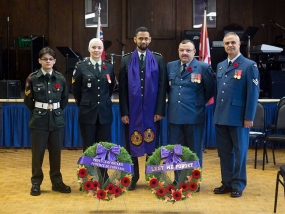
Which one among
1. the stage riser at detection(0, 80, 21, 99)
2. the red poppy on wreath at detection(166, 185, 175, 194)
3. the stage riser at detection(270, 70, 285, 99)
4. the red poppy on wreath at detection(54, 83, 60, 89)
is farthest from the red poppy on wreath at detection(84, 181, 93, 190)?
the stage riser at detection(270, 70, 285, 99)

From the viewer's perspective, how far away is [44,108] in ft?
19.0

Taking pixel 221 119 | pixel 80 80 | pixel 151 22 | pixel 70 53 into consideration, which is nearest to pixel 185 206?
pixel 221 119

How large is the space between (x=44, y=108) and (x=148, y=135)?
108cm

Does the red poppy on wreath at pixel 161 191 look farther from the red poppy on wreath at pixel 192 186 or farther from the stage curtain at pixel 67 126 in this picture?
the stage curtain at pixel 67 126

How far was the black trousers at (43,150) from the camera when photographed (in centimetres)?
584

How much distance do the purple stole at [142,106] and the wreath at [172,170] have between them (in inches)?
33.1

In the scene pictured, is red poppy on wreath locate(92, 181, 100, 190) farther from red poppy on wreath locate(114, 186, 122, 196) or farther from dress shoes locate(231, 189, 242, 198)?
dress shoes locate(231, 189, 242, 198)

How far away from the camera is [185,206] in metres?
5.38

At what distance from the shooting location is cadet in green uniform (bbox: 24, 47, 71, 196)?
5770 millimetres

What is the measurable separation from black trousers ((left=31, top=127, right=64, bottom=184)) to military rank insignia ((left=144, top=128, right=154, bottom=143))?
86 centimetres

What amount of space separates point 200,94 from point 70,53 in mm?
6487

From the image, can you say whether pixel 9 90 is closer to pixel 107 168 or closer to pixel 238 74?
pixel 107 168

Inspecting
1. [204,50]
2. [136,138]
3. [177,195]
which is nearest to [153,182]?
[177,195]

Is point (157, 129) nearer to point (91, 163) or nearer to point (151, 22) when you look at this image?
point (91, 163)
